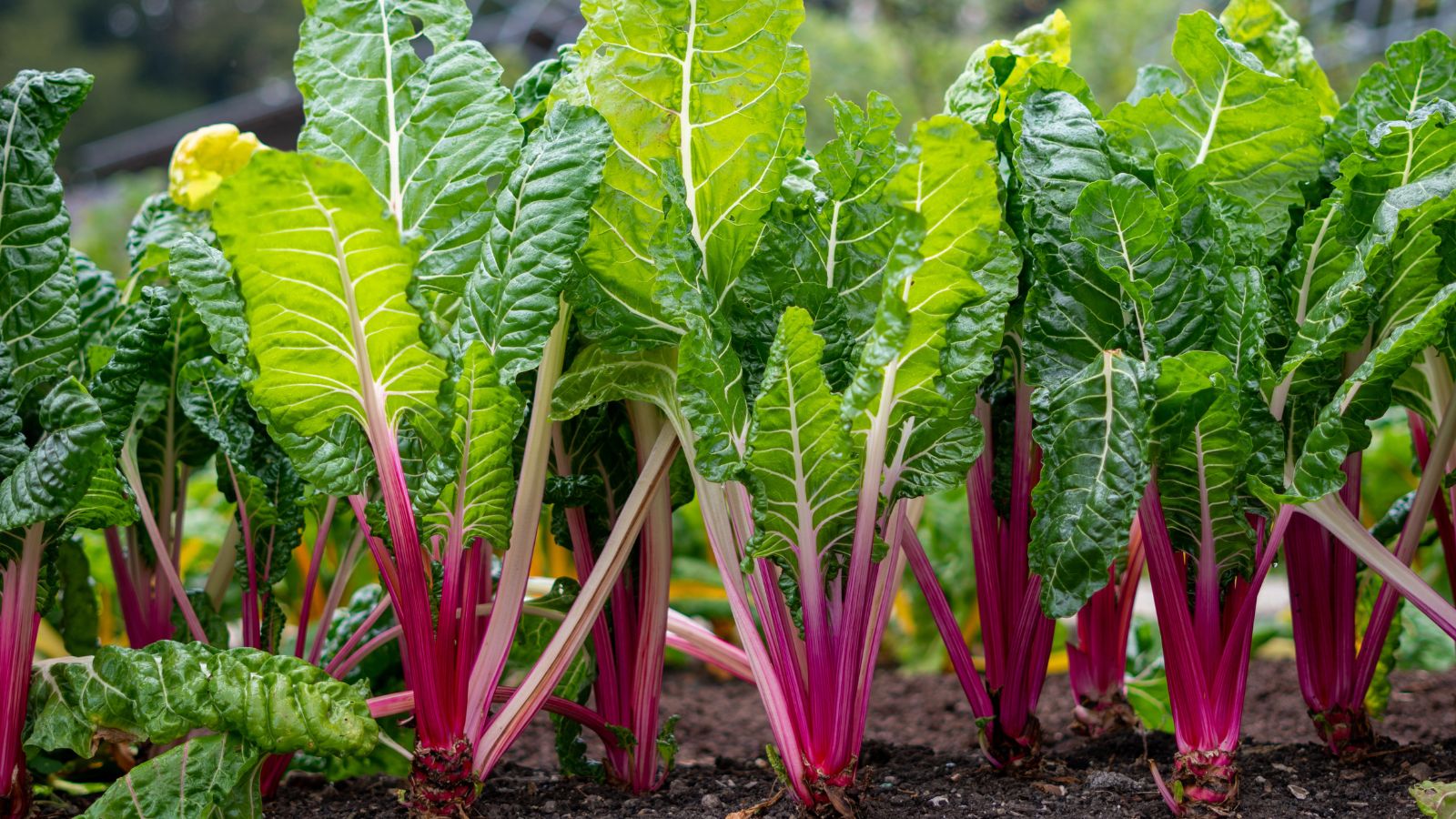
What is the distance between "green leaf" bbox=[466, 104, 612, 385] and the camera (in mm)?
1227

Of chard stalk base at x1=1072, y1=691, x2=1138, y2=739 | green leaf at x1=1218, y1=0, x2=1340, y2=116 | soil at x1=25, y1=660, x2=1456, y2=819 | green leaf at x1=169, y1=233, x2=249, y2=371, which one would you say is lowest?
soil at x1=25, y1=660, x2=1456, y2=819

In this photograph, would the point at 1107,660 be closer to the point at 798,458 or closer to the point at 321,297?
the point at 798,458

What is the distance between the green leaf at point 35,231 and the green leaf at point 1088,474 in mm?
1190

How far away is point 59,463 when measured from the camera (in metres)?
1.22

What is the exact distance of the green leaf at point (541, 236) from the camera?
1.23 metres

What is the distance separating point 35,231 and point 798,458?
38.5 inches

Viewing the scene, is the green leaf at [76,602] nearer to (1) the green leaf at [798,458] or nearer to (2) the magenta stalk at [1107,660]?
(1) the green leaf at [798,458]

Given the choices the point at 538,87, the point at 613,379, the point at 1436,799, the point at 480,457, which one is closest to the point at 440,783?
the point at 480,457

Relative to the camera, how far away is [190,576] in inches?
102

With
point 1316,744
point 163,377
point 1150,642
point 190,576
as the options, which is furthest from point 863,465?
point 190,576

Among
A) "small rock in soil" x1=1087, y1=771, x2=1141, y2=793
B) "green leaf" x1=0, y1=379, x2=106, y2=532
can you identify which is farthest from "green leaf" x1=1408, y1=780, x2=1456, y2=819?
"green leaf" x1=0, y1=379, x2=106, y2=532

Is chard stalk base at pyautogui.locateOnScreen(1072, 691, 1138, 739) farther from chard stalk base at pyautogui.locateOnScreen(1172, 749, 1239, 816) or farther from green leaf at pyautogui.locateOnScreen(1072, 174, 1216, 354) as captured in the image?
green leaf at pyautogui.locateOnScreen(1072, 174, 1216, 354)

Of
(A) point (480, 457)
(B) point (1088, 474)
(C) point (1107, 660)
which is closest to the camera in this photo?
(B) point (1088, 474)

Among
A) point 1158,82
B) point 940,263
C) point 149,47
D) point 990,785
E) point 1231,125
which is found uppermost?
point 149,47
